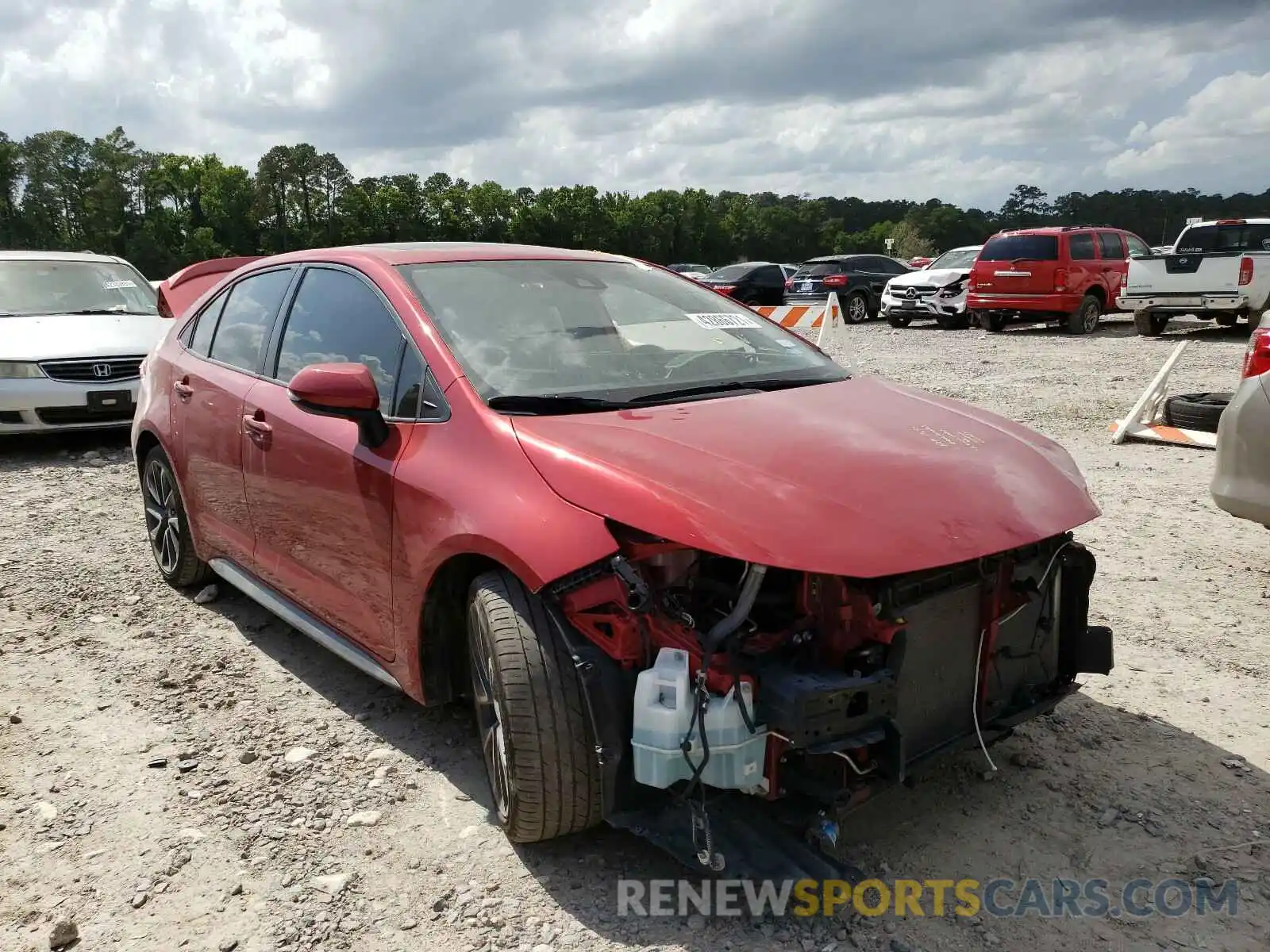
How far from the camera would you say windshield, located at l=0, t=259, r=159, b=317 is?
9.08 m

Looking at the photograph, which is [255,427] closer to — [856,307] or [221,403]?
[221,403]

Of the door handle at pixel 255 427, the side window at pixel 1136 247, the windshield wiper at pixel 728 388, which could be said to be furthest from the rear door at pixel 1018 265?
the door handle at pixel 255 427

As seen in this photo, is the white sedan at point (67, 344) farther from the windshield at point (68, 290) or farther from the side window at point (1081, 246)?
the side window at point (1081, 246)

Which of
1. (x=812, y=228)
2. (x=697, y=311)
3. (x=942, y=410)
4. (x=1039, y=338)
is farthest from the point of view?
(x=812, y=228)

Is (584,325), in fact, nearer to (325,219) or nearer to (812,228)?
(325,219)

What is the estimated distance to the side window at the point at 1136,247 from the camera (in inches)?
695

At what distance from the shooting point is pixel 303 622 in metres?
3.66

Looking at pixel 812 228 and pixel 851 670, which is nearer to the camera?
pixel 851 670

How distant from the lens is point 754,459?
8.34 feet

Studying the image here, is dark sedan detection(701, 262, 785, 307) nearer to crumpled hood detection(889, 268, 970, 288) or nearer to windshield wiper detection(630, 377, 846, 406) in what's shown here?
crumpled hood detection(889, 268, 970, 288)

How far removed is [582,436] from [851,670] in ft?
3.02

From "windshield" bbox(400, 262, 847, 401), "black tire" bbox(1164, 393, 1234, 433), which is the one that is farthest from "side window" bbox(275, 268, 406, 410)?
"black tire" bbox(1164, 393, 1234, 433)

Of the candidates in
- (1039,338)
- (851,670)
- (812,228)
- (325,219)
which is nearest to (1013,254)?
(1039,338)

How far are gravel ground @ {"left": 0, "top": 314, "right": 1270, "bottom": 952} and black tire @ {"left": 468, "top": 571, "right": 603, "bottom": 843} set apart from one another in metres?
0.22
